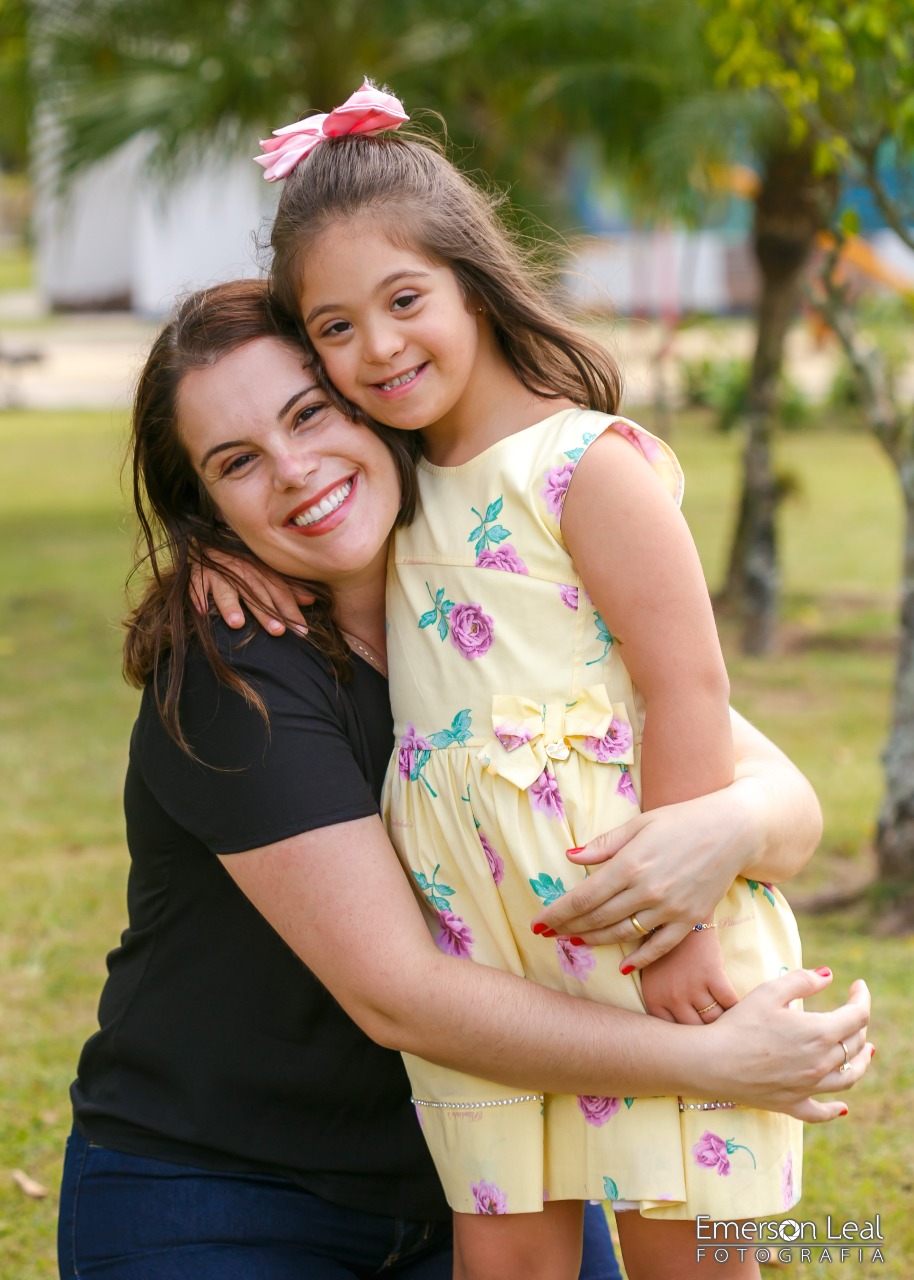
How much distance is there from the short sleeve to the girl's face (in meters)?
0.35

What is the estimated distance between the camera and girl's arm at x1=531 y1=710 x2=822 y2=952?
1753mm

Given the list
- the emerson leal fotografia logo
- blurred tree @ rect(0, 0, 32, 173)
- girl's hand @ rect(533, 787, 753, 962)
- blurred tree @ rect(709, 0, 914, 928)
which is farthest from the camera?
blurred tree @ rect(0, 0, 32, 173)

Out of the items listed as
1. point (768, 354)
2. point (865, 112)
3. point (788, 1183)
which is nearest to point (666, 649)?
point (788, 1183)

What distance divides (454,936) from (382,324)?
0.80m

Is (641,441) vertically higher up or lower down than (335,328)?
lower down

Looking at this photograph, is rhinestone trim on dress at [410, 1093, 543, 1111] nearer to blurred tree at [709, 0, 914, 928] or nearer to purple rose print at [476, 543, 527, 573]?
purple rose print at [476, 543, 527, 573]

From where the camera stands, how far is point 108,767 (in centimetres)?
593

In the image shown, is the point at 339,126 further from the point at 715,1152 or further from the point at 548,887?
the point at 715,1152

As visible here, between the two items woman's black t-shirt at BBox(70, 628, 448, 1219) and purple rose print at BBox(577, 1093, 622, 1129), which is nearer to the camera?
purple rose print at BBox(577, 1093, 622, 1129)

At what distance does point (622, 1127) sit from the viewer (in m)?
1.83

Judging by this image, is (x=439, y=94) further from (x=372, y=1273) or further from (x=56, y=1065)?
(x=372, y=1273)

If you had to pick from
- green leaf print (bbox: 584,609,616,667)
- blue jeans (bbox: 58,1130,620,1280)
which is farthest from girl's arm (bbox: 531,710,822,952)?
blue jeans (bbox: 58,1130,620,1280)

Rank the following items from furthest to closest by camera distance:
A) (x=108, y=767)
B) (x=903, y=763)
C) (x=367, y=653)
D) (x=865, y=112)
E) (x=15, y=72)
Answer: (x=15, y=72) → (x=108, y=767) → (x=903, y=763) → (x=865, y=112) → (x=367, y=653)

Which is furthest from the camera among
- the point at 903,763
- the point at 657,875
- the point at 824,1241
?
the point at 903,763
